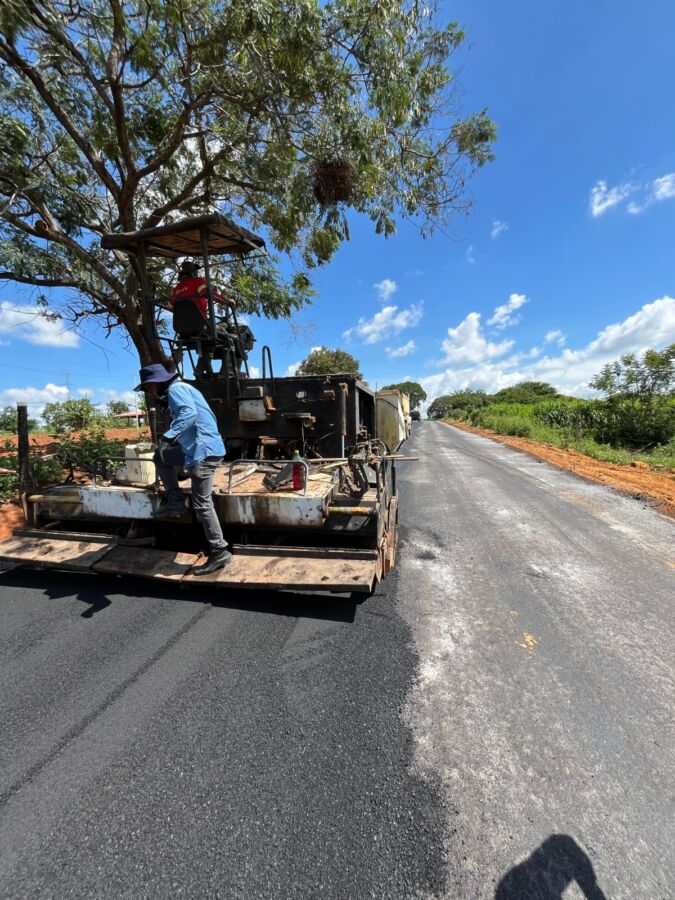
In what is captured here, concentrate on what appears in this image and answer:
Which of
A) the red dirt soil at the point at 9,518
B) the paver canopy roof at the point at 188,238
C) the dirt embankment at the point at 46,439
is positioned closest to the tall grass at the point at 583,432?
the paver canopy roof at the point at 188,238

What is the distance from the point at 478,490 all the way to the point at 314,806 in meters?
7.39

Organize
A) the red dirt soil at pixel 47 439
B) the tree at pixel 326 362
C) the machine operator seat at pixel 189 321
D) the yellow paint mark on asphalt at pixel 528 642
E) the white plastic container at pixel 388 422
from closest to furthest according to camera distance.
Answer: the yellow paint mark on asphalt at pixel 528 642 < the machine operator seat at pixel 189 321 < the red dirt soil at pixel 47 439 < the white plastic container at pixel 388 422 < the tree at pixel 326 362

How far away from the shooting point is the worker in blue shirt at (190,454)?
311 centimetres

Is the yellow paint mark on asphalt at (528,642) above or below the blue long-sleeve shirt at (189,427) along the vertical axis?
below

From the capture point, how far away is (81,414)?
17.2 metres

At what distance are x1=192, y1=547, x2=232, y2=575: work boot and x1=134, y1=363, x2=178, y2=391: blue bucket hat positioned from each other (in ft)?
4.87

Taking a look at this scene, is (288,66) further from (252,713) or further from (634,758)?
(634,758)

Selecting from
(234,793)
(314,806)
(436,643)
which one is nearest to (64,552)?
(234,793)

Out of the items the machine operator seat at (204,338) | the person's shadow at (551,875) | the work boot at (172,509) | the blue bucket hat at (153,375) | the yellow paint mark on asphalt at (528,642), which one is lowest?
the person's shadow at (551,875)

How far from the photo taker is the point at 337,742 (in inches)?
76.8

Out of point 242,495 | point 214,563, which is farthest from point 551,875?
point 242,495

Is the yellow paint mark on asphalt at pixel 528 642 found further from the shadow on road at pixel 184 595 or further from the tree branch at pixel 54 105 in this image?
the tree branch at pixel 54 105

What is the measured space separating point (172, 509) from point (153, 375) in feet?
3.66

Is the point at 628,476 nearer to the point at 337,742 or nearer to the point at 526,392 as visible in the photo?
the point at 337,742
